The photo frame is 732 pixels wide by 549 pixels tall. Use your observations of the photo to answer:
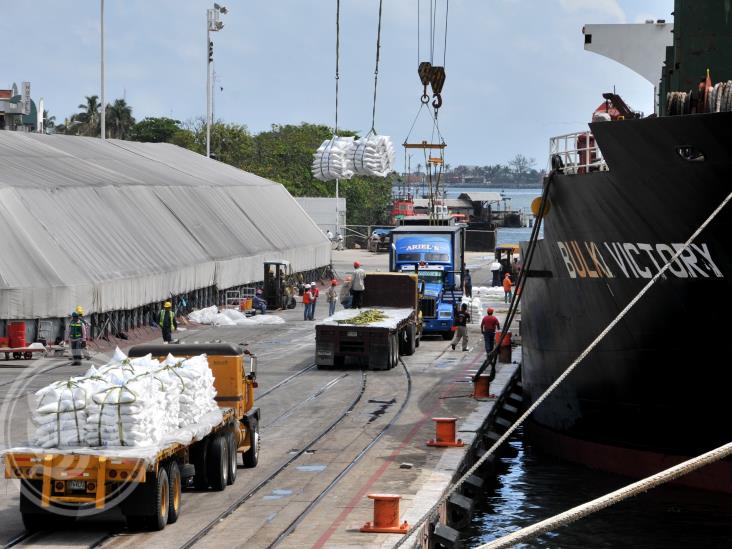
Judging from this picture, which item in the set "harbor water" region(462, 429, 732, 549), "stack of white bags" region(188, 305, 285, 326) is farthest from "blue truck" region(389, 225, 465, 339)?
"harbor water" region(462, 429, 732, 549)

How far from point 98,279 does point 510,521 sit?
23.8 m

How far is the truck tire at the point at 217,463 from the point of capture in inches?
802

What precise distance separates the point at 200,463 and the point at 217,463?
0.31m

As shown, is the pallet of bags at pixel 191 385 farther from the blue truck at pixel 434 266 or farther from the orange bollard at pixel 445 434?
the blue truck at pixel 434 266

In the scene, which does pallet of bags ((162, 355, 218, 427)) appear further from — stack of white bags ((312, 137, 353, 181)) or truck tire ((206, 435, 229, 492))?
stack of white bags ((312, 137, 353, 181))

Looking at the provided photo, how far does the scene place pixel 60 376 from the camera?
35.9 m

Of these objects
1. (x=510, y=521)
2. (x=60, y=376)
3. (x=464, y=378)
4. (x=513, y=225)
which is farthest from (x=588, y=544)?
(x=513, y=225)

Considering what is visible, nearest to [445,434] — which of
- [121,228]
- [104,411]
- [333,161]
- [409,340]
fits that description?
[104,411]

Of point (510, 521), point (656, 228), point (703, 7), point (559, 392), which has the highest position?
point (703, 7)

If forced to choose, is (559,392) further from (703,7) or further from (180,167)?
(180,167)

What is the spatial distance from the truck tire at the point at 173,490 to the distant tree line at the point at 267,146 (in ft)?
376

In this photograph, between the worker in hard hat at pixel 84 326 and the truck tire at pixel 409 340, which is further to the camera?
the truck tire at pixel 409 340

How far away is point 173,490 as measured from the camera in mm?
18500

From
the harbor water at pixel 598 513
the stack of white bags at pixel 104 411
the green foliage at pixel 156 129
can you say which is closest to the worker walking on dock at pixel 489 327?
the harbor water at pixel 598 513
